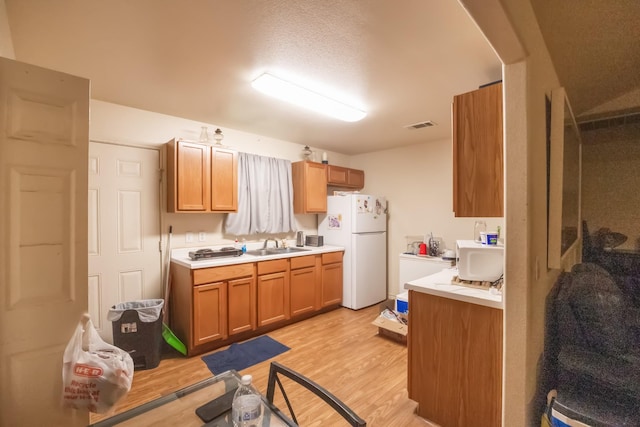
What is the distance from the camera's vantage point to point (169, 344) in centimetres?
268

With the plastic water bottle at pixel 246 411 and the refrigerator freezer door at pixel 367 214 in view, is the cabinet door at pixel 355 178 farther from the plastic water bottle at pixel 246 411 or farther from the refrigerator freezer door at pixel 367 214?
the plastic water bottle at pixel 246 411

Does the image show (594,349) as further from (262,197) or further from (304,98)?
(262,197)

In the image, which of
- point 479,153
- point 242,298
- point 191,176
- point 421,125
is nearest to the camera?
point 479,153

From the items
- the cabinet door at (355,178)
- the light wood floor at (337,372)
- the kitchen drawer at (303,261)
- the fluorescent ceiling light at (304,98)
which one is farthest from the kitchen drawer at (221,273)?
the cabinet door at (355,178)

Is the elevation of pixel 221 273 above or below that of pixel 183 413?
above

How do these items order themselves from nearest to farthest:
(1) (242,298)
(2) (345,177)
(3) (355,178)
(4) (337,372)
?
1. (4) (337,372)
2. (1) (242,298)
3. (2) (345,177)
4. (3) (355,178)

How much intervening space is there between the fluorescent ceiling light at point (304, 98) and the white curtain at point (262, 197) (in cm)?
123

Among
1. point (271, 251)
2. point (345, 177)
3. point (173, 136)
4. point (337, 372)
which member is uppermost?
point (173, 136)

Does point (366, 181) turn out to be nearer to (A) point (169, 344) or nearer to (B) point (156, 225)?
(B) point (156, 225)

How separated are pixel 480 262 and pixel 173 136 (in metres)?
3.20

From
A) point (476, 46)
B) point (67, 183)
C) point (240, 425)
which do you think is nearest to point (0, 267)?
point (67, 183)

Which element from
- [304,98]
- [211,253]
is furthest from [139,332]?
[304,98]

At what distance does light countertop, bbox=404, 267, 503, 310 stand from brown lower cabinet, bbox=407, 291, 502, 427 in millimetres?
41

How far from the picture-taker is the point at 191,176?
2.85 metres
